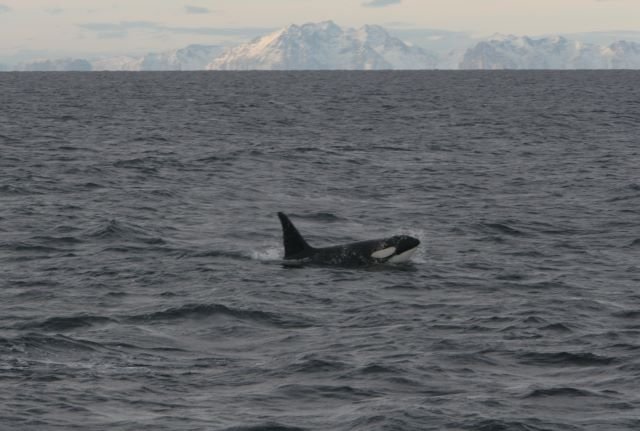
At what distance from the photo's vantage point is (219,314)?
22344 mm

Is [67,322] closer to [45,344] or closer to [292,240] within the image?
[45,344]

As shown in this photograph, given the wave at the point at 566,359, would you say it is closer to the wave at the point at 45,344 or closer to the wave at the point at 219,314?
the wave at the point at 219,314

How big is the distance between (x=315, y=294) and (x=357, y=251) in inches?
150

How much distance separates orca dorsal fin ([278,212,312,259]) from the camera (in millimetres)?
28500

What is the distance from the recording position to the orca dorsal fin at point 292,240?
2850 cm

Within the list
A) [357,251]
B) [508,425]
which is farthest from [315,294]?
[508,425]

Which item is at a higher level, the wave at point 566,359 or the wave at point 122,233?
the wave at point 566,359

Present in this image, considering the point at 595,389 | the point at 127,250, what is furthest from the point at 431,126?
the point at 595,389

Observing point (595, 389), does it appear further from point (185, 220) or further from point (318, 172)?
point (318, 172)

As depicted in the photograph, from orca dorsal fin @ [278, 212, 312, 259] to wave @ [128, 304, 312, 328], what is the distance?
5.89 meters

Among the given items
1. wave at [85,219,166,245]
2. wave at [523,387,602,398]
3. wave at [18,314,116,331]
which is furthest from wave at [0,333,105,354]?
wave at [85,219,166,245]

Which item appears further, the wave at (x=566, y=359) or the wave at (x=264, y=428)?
the wave at (x=566, y=359)

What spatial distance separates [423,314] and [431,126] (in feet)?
186

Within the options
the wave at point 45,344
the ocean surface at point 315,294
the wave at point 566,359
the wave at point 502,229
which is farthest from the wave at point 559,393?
the wave at point 502,229
